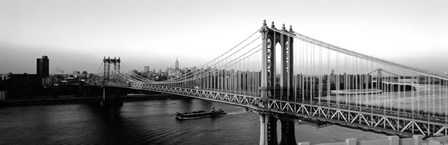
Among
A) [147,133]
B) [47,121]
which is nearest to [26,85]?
[47,121]

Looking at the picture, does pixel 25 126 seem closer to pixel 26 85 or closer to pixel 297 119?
pixel 297 119

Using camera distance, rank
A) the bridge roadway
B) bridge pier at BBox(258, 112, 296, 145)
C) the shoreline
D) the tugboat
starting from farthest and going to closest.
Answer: the shoreline, the tugboat, bridge pier at BBox(258, 112, 296, 145), the bridge roadway

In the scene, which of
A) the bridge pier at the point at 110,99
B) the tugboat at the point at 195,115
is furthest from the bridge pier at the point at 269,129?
the bridge pier at the point at 110,99

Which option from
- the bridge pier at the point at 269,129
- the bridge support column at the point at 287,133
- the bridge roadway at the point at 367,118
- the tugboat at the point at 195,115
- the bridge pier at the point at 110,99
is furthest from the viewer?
the bridge pier at the point at 110,99

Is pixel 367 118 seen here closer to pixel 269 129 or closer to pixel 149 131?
pixel 269 129

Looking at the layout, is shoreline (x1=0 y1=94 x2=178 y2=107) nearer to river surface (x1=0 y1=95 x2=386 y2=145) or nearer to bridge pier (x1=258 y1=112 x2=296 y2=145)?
river surface (x1=0 y1=95 x2=386 y2=145)

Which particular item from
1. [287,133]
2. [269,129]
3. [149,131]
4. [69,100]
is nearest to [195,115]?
[149,131]

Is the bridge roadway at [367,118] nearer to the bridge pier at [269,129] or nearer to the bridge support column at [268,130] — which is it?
the bridge pier at [269,129]

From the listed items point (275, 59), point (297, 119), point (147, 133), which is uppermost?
point (275, 59)

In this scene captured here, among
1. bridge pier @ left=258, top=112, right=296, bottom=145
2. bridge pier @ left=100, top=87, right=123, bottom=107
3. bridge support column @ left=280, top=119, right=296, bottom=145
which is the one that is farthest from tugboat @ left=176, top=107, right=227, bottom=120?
bridge pier @ left=100, top=87, right=123, bottom=107
